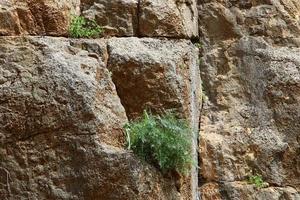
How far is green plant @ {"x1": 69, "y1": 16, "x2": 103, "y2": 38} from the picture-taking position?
471cm

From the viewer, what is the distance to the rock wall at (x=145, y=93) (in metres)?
4.07

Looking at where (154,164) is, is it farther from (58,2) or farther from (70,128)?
(58,2)

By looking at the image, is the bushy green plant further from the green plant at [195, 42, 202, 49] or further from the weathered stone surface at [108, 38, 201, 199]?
the green plant at [195, 42, 202, 49]

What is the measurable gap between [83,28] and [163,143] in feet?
4.51

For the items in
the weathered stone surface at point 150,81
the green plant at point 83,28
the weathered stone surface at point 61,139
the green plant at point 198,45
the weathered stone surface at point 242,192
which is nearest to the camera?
the weathered stone surface at point 61,139

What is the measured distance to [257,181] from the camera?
4.91m

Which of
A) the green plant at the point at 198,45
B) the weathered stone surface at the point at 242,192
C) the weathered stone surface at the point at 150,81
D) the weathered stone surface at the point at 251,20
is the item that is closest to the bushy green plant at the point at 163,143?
the weathered stone surface at the point at 150,81

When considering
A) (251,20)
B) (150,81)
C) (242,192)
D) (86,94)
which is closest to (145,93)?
(150,81)

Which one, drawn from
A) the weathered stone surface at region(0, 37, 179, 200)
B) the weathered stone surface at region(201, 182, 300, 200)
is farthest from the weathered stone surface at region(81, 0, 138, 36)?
the weathered stone surface at region(201, 182, 300, 200)

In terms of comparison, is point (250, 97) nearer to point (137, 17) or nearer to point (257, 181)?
point (257, 181)

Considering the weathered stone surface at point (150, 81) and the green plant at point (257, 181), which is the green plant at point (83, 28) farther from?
the green plant at point (257, 181)

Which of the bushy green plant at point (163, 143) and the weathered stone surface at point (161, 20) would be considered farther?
the weathered stone surface at point (161, 20)

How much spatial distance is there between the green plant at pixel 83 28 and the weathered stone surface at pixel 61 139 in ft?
1.51

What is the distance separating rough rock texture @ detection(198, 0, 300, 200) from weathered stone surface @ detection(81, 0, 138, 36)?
3.11 feet
